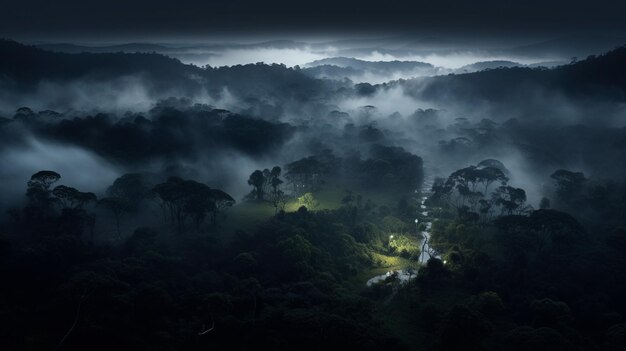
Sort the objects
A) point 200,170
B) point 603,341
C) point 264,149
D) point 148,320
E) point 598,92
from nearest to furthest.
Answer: point 148,320 < point 603,341 < point 200,170 < point 264,149 < point 598,92

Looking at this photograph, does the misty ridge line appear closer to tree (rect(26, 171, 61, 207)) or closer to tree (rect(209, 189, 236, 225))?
tree (rect(209, 189, 236, 225))

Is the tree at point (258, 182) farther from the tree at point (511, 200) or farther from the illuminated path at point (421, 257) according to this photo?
the tree at point (511, 200)

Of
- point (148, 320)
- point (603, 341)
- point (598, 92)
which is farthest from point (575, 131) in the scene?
point (148, 320)

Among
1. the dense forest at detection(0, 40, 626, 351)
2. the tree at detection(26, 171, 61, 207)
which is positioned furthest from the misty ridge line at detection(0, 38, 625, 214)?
the tree at detection(26, 171, 61, 207)

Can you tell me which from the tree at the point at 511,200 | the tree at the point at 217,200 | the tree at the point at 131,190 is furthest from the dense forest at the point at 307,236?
the tree at the point at 217,200

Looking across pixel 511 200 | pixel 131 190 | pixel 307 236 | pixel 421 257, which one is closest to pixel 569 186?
pixel 511 200

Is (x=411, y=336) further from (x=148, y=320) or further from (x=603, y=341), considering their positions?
(x=148, y=320)
